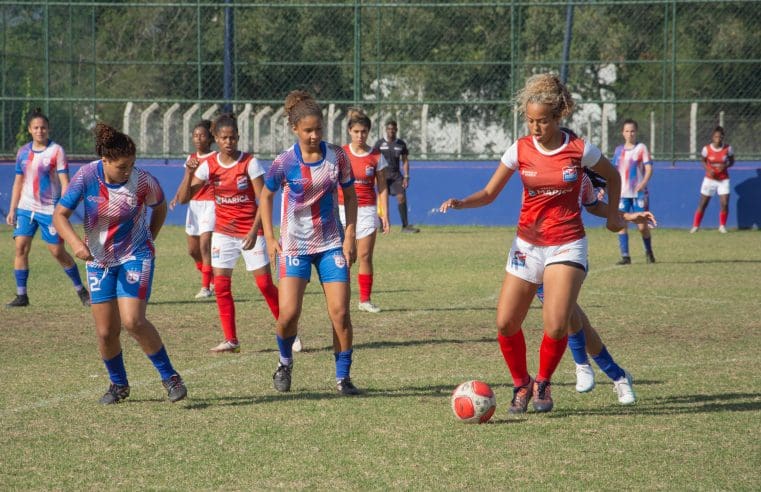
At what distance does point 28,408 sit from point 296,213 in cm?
214

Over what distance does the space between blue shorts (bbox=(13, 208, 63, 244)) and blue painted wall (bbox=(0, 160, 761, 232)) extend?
10.8 meters

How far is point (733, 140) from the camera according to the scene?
23312 millimetres

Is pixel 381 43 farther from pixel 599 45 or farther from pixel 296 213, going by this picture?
pixel 296 213

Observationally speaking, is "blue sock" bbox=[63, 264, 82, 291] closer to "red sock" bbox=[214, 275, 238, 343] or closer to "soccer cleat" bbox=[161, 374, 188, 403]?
"red sock" bbox=[214, 275, 238, 343]

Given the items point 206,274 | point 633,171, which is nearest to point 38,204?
point 206,274

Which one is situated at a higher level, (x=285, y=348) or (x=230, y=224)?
(x=230, y=224)

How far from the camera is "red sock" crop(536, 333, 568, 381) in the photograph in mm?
6961

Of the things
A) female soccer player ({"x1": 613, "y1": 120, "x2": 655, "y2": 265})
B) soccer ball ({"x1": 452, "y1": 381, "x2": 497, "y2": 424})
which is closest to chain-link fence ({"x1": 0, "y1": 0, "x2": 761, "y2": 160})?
female soccer player ({"x1": 613, "y1": 120, "x2": 655, "y2": 265})

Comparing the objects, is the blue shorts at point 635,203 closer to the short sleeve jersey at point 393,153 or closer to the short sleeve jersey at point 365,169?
the short sleeve jersey at point 393,153

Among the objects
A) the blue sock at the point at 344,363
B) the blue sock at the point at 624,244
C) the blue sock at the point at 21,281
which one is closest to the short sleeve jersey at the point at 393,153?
the blue sock at the point at 624,244

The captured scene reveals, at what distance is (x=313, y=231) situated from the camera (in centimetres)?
774

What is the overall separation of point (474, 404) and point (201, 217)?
255 inches

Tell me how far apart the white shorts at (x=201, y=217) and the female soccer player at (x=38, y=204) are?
1.43 meters

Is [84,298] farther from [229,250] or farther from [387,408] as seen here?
[387,408]
